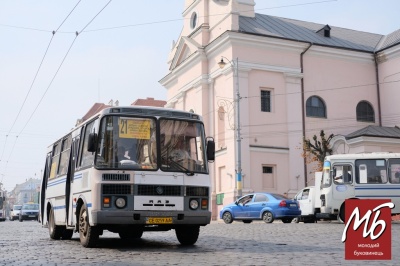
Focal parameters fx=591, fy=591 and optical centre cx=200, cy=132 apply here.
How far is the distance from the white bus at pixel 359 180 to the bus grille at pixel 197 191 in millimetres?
13261

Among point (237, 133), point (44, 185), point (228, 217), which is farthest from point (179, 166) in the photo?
point (237, 133)

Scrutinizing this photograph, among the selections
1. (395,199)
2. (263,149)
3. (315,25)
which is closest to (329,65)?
(315,25)

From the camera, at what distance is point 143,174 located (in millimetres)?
12109

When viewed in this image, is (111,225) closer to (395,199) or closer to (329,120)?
(395,199)

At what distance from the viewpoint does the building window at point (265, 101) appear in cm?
4238

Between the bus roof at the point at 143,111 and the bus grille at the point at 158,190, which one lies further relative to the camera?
the bus roof at the point at 143,111

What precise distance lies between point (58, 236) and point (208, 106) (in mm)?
29072

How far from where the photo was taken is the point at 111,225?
A: 1227 cm

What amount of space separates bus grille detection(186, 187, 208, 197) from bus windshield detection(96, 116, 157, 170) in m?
0.89

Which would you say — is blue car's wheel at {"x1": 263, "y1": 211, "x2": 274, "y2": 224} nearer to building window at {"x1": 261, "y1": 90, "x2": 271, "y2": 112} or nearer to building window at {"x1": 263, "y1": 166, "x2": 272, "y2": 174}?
building window at {"x1": 263, "y1": 166, "x2": 272, "y2": 174}

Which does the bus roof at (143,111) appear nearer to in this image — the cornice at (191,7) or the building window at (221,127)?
the building window at (221,127)

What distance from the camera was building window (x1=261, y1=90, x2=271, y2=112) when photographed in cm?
4238

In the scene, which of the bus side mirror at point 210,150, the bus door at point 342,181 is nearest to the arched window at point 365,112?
the bus door at point 342,181

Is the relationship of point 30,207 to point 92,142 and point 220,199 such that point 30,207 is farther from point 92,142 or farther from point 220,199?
point 92,142
